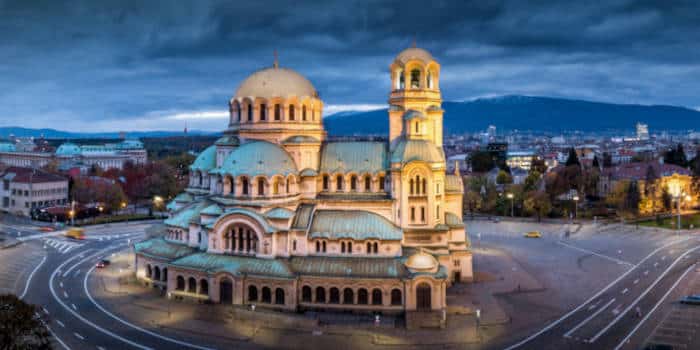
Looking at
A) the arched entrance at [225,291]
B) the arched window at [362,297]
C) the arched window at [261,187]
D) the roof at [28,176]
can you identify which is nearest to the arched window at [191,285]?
the arched entrance at [225,291]

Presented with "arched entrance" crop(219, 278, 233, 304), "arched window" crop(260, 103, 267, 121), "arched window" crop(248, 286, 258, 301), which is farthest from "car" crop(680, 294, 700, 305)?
"arched window" crop(260, 103, 267, 121)

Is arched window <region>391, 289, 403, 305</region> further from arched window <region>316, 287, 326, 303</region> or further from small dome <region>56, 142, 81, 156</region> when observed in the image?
small dome <region>56, 142, 81, 156</region>

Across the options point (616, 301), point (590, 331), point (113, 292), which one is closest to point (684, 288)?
point (616, 301)

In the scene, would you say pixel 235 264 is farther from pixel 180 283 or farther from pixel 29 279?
pixel 29 279

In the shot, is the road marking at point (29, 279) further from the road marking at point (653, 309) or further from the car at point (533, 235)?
the car at point (533, 235)

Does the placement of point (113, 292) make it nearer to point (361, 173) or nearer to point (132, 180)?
point (361, 173)
